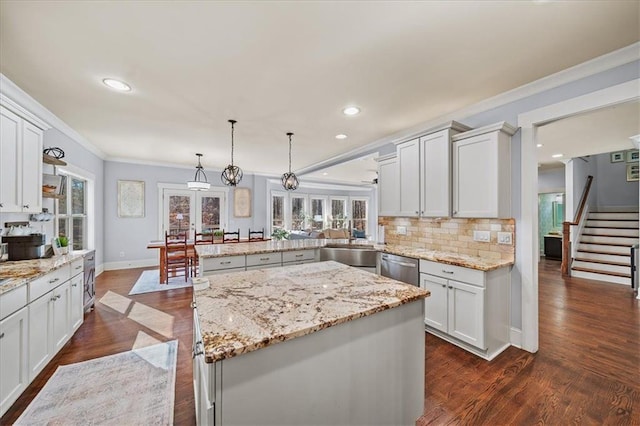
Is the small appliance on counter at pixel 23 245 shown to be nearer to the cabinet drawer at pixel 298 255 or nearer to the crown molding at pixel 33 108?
the crown molding at pixel 33 108

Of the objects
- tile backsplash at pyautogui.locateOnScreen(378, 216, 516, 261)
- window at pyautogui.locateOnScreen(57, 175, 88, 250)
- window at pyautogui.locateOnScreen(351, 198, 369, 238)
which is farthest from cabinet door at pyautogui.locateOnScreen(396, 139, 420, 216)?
window at pyautogui.locateOnScreen(351, 198, 369, 238)

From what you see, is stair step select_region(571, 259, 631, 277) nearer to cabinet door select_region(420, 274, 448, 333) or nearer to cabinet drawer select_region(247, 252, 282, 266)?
cabinet door select_region(420, 274, 448, 333)

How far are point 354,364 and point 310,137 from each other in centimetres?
360

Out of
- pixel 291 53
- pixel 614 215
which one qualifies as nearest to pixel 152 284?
pixel 291 53

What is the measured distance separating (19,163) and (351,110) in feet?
10.7

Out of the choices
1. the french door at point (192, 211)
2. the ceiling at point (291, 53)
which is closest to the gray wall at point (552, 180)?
the ceiling at point (291, 53)

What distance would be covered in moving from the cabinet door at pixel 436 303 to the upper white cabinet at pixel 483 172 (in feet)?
2.45

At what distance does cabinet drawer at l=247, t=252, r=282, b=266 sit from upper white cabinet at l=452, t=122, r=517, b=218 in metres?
2.12

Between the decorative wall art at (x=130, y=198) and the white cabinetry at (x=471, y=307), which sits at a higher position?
the decorative wall art at (x=130, y=198)

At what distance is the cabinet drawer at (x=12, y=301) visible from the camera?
5.34 ft

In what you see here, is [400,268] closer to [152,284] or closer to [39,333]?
[39,333]

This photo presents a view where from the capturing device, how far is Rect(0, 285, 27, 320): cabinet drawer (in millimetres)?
1627

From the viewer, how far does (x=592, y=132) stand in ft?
13.1

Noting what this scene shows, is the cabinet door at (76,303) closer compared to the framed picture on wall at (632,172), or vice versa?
the cabinet door at (76,303)
